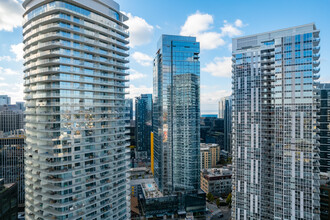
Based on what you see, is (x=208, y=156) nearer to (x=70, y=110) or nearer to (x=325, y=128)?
(x=325, y=128)

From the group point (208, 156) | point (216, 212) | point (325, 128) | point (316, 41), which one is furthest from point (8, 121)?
point (325, 128)

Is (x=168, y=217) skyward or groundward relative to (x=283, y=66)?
groundward

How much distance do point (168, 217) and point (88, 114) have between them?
6728cm

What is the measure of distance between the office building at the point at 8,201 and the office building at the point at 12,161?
3900 cm

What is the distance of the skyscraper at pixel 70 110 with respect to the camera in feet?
151

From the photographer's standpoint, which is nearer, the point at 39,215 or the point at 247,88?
the point at 39,215

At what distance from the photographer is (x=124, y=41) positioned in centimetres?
5978

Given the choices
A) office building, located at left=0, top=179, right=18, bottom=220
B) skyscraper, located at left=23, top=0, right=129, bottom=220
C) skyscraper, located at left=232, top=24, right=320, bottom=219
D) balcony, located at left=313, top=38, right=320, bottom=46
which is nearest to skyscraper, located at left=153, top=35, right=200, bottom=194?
skyscraper, located at left=232, top=24, right=320, bottom=219

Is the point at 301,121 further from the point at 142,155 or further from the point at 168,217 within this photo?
the point at 142,155

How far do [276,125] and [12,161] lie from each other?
385 feet

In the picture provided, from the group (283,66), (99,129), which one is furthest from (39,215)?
(283,66)

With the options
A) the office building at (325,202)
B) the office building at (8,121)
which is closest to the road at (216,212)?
the office building at (325,202)

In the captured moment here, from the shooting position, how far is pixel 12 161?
94.4 metres

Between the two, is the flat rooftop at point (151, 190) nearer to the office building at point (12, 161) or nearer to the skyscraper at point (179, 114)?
the skyscraper at point (179, 114)
